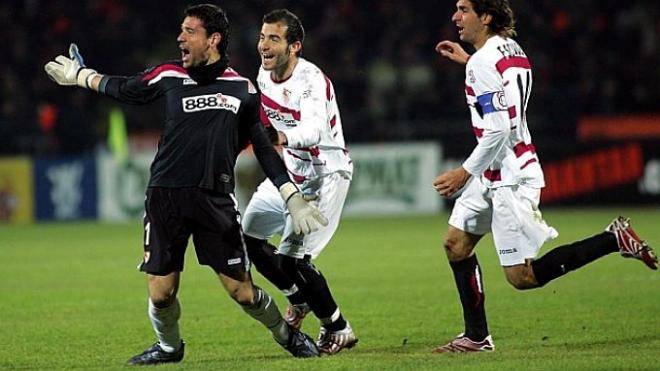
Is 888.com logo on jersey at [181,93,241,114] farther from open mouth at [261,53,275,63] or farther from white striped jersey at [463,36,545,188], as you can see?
white striped jersey at [463,36,545,188]

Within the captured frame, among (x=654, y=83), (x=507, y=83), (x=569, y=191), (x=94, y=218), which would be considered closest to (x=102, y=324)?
(x=507, y=83)

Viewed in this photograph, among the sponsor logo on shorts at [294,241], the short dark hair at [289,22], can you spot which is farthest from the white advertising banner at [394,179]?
the short dark hair at [289,22]

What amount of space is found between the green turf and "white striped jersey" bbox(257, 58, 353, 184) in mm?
1222

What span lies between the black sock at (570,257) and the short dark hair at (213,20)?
2.39 metres

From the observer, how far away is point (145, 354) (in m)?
7.43

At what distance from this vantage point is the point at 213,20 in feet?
23.6

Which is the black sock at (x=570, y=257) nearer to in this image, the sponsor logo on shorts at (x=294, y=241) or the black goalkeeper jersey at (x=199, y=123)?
the sponsor logo on shorts at (x=294, y=241)

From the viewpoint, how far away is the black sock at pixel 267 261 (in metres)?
8.34

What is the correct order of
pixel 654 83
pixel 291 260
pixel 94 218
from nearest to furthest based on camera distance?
pixel 291 260 < pixel 94 218 < pixel 654 83

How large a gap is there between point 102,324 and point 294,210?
3017mm

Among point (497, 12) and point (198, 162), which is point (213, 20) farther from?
point (497, 12)

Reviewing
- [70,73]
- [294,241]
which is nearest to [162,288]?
[294,241]

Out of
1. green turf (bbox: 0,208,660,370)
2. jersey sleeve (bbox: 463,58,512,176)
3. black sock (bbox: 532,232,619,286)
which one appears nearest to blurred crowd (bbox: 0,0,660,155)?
green turf (bbox: 0,208,660,370)

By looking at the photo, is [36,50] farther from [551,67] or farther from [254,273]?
[254,273]
